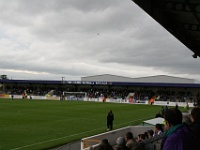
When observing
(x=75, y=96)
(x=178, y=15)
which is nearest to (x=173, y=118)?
(x=178, y=15)

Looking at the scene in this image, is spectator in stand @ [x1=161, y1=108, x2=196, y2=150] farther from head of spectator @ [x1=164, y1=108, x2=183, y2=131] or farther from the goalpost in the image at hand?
the goalpost

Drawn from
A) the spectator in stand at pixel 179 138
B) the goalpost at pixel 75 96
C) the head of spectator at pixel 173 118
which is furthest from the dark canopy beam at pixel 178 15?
the goalpost at pixel 75 96

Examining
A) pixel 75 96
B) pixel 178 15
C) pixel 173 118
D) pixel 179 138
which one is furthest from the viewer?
pixel 75 96

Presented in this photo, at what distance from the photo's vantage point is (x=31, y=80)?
89250 millimetres

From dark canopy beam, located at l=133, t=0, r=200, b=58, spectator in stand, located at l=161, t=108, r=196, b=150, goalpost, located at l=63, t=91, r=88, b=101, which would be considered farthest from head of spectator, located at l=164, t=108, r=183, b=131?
goalpost, located at l=63, t=91, r=88, b=101

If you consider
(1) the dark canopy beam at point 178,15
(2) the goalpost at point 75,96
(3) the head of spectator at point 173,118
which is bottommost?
(2) the goalpost at point 75,96

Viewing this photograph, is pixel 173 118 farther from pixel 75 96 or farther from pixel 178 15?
pixel 75 96

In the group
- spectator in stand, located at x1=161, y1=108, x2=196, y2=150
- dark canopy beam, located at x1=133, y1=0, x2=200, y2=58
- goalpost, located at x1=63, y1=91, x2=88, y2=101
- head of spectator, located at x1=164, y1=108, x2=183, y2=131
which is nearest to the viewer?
spectator in stand, located at x1=161, y1=108, x2=196, y2=150

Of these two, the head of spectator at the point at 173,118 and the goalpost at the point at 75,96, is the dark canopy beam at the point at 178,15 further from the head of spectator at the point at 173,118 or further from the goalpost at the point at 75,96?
the goalpost at the point at 75,96

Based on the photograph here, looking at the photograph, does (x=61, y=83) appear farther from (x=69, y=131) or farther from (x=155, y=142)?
(x=155, y=142)

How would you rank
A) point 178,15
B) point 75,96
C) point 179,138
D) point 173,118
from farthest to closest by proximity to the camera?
point 75,96
point 178,15
point 173,118
point 179,138

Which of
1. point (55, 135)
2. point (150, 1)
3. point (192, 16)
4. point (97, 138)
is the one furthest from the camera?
point (55, 135)

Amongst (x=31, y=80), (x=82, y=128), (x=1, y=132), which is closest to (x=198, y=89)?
(x=31, y=80)

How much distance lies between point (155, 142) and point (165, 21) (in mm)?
4972
